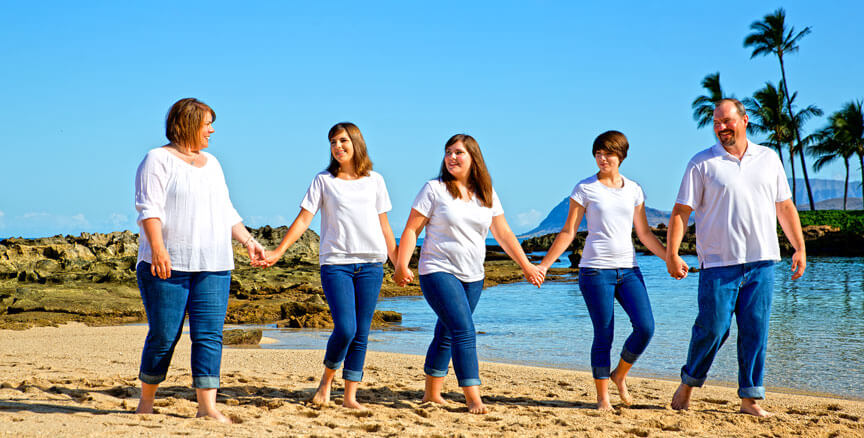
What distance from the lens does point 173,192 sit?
387cm

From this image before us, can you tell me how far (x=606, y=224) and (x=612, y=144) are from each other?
552 mm

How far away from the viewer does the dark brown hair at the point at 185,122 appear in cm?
396

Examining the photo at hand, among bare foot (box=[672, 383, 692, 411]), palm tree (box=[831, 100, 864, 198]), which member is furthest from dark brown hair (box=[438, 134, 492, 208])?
palm tree (box=[831, 100, 864, 198])

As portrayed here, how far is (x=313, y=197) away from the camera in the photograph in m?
4.73

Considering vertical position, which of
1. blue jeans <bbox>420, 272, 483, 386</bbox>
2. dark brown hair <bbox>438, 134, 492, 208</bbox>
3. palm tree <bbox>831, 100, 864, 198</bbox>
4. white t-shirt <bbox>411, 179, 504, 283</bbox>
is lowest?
blue jeans <bbox>420, 272, 483, 386</bbox>

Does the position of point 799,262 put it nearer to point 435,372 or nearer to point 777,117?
point 435,372

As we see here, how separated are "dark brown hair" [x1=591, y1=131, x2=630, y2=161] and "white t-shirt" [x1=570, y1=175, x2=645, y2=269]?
0.73ft


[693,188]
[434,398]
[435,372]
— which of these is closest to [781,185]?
[693,188]

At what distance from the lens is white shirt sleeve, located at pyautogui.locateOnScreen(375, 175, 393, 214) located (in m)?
4.88

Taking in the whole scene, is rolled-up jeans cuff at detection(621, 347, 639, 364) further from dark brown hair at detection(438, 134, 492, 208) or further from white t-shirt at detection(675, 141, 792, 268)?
dark brown hair at detection(438, 134, 492, 208)

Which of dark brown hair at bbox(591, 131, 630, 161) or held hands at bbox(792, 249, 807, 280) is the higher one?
dark brown hair at bbox(591, 131, 630, 161)

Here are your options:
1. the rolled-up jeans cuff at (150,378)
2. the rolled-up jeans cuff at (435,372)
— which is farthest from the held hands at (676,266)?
the rolled-up jeans cuff at (150,378)

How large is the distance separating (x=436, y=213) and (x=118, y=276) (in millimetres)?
13049

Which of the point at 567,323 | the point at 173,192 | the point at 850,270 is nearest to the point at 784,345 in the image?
the point at 567,323
